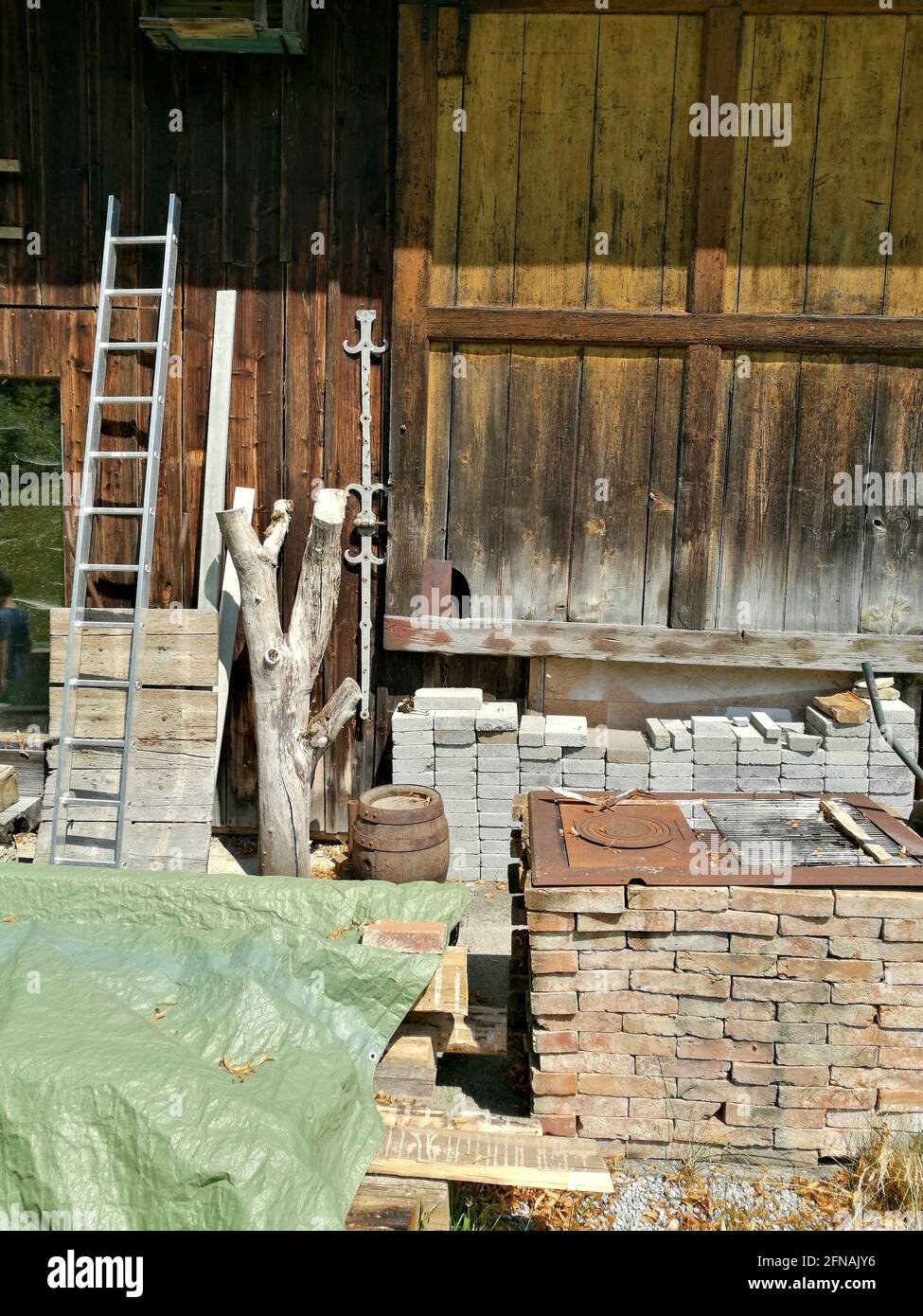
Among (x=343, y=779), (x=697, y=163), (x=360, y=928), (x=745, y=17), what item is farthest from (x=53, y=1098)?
(x=745, y=17)

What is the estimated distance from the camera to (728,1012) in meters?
3.93

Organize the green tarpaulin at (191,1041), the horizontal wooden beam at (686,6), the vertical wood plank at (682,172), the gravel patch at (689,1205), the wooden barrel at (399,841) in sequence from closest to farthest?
the green tarpaulin at (191,1041) < the gravel patch at (689,1205) < the wooden barrel at (399,841) < the horizontal wooden beam at (686,6) < the vertical wood plank at (682,172)

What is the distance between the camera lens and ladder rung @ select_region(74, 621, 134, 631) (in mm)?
6566

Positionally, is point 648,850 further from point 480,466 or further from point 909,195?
point 909,195

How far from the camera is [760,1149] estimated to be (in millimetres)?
3969

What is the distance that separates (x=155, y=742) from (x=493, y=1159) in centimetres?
385

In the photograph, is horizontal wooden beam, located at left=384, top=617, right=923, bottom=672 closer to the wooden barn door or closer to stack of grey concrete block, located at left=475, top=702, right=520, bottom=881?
the wooden barn door

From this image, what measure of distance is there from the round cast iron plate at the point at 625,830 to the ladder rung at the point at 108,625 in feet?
11.4

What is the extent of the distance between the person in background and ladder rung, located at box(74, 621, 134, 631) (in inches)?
34.2

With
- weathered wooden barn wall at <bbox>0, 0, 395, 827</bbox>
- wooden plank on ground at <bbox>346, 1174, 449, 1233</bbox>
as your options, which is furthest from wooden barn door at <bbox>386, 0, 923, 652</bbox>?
wooden plank on ground at <bbox>346, 1174, 449, 1233</bbox>

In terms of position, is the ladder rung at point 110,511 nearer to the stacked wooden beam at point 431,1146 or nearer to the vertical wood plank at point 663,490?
the vertical wood plank at point 663,490

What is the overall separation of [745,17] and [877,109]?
3.07 ft

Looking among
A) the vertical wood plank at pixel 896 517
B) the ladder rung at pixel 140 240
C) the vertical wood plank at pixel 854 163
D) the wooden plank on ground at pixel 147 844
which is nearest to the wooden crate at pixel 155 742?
the wooden plank on ground at pixel 147 844

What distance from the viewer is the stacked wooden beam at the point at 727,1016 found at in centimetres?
387
